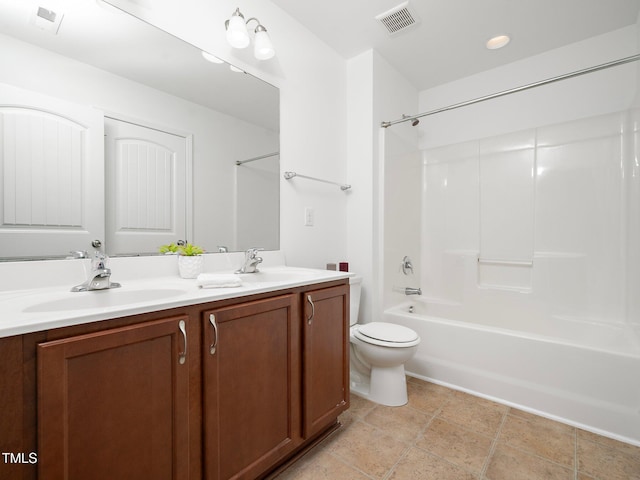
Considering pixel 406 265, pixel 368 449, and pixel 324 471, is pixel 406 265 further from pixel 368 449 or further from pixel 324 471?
pixel 324 471

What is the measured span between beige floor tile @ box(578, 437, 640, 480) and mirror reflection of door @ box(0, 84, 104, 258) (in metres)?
2.35

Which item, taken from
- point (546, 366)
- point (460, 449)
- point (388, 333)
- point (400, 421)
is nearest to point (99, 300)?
point (388, 333)

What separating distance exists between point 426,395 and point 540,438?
610mm

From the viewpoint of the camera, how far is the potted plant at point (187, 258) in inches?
52.4

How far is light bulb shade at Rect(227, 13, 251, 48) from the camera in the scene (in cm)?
148

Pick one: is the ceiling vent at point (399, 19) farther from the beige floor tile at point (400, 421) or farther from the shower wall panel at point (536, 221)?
the beige floor tile at point (400, 421)

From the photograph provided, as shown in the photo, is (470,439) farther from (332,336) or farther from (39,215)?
(39,215)

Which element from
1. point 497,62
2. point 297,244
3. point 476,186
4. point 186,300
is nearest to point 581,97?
point 497,62

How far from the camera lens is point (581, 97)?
225 centimetres

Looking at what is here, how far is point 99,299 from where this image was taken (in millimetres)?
1026

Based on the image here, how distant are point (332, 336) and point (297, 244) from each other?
714 millimetres

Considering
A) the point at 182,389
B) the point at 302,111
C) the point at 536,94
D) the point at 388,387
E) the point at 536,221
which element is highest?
the point at 536,94

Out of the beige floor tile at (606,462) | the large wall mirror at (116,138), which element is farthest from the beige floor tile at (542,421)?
the large wall mirror at (116,138)

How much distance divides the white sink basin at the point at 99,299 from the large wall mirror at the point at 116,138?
23 centimetres
